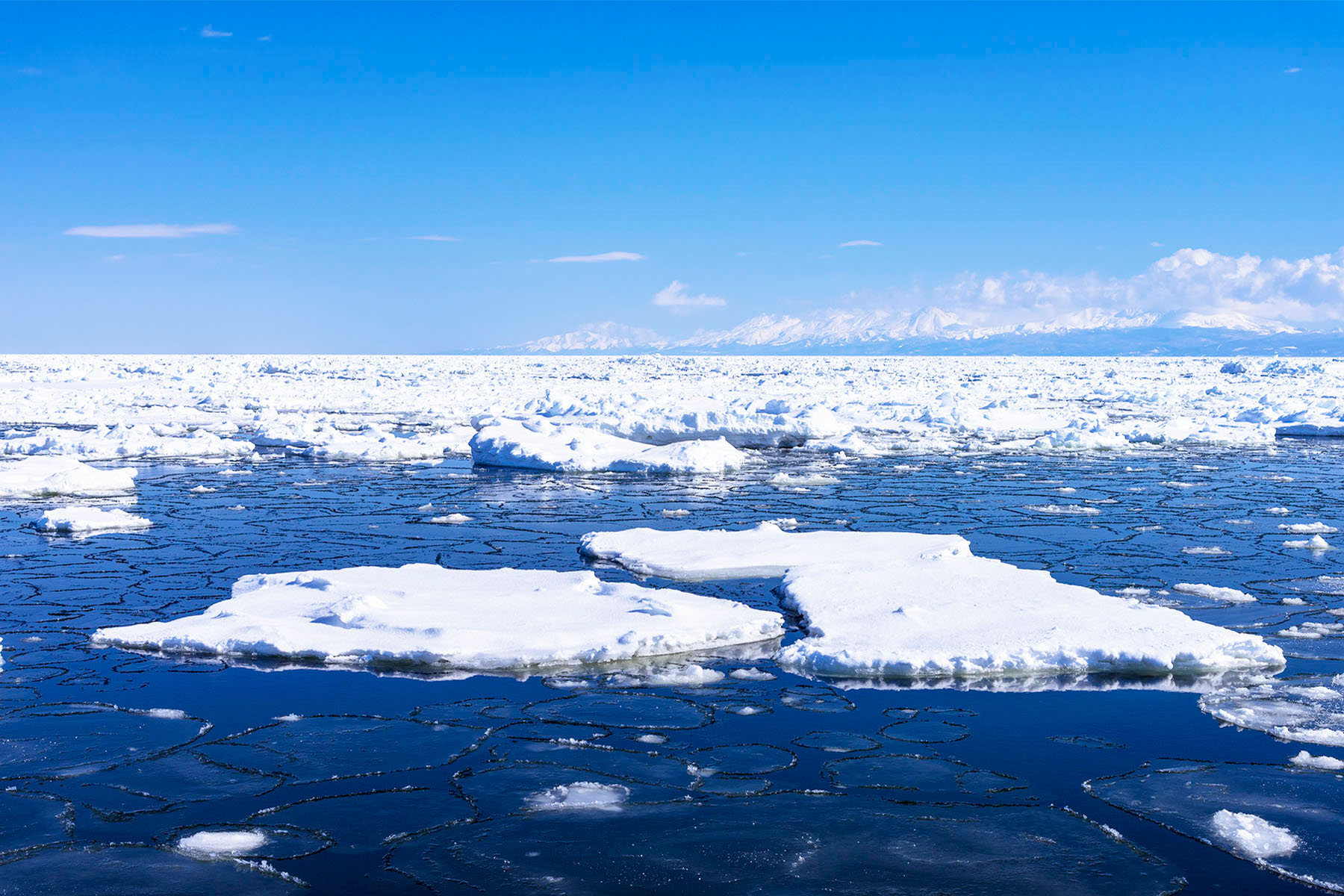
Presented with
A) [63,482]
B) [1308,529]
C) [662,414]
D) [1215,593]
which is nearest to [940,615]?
[1215,593]

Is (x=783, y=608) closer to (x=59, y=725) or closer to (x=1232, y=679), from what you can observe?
(x=1232, y=679)

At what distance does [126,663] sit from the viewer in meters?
6.57

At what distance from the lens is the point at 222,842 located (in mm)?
4234

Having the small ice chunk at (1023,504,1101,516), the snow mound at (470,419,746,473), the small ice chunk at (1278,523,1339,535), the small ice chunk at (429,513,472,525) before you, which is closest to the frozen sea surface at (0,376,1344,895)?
the small ice chunk at (1278,523,1339,535)

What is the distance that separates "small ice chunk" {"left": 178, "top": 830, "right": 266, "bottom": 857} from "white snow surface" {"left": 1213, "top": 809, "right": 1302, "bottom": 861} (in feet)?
12.0

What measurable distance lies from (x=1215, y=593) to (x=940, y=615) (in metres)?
2.33

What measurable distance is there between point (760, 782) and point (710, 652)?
77.4 inches

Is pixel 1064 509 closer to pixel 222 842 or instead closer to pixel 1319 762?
pixel 1319 762

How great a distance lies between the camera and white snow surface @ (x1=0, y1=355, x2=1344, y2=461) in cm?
1969

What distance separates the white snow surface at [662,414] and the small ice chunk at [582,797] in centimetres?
1403

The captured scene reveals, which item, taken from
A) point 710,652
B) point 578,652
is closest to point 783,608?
point 710,652

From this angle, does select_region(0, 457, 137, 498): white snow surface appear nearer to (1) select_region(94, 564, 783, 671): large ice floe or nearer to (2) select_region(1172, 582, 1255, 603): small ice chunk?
(1) select_region(94, 564, 783, 671): large ice floe

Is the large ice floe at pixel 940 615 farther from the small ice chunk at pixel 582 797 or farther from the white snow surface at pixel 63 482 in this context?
the white snow surface at pixel 63 482

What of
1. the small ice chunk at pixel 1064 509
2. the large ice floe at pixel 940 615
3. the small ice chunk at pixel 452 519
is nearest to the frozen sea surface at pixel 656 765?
the large ice floe at pixel 940 615
